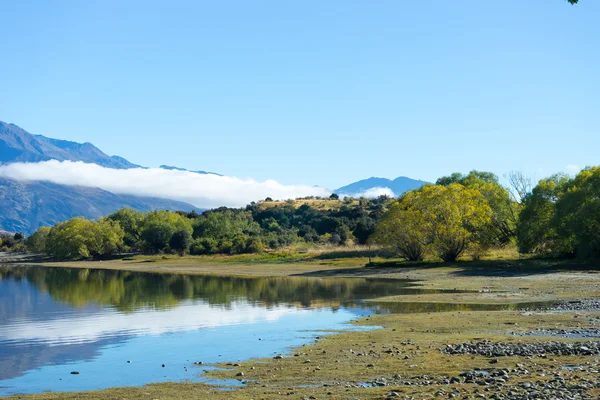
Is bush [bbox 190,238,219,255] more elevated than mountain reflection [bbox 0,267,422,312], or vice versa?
bush [bbox 190,238,219,255]

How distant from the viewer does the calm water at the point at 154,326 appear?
810 inches

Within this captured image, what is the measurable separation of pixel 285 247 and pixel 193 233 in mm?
34595

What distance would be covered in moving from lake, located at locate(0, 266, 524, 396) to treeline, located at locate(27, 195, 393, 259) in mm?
57511

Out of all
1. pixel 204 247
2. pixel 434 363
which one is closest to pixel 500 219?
pixel 434 363

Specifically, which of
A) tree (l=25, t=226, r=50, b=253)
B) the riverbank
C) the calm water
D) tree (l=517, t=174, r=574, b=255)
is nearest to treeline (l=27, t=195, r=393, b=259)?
tree (l=25, t=226, r=50, b=253)

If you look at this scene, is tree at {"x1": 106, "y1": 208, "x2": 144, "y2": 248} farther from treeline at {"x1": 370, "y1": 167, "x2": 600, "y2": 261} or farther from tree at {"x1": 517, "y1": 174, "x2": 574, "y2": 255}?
tree at {"x1": 517, "y1": 174, "x2": 574, "y2": 255}

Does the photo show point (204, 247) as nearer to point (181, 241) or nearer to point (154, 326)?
point (181, 241)

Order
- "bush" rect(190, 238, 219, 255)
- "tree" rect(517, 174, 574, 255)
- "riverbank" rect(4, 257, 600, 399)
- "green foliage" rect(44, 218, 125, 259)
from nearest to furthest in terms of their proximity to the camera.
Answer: "riverbank" rect(4, 257, 600, 399) → "tree" rect(517, 174, 574, 255) → "bush" rect(190, 238, 219, 255) → "green foliage" rect(44, 218, 125, 259)

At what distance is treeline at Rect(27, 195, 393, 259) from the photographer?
11881 cm

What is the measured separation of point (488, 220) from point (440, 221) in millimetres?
5726

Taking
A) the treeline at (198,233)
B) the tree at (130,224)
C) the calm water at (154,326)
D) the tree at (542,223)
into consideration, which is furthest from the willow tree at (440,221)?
the tree at (130,224)

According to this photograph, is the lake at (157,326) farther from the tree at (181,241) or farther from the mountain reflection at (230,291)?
the tree at (181,241)

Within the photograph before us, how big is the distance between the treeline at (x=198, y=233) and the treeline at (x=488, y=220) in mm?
33594

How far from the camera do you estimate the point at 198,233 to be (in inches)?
5556
